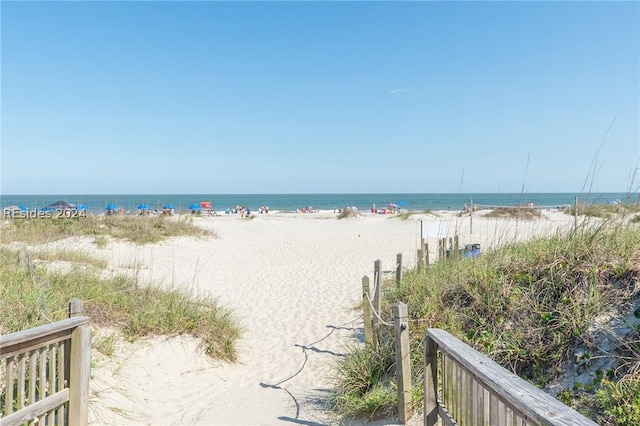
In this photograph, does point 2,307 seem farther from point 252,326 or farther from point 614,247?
point 614,247

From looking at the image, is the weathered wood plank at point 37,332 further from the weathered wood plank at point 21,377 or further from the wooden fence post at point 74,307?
the wooden fence post at point 74,307

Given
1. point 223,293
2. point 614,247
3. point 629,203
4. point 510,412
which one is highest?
point 629,203

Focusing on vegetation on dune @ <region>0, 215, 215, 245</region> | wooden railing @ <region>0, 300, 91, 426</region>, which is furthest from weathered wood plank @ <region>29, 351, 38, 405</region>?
vegetation on dune @ <region>0, 215, 215, 245</region>

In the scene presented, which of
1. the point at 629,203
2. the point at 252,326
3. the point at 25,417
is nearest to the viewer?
the point at 25,417

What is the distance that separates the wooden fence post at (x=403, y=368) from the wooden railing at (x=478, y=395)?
0.62 metres

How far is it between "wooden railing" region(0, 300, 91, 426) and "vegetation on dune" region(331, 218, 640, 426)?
242 cm

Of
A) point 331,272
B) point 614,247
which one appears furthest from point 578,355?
point 331,272

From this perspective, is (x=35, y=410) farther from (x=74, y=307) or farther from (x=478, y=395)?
(x=478, y=395)

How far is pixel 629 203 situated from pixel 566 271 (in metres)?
1.46

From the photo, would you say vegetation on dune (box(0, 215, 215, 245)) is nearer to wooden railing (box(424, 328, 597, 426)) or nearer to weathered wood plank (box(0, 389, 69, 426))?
weathered wood plank (box(0, 389, 69, 426))

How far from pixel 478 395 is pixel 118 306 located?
5.21 metres

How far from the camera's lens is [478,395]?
83.7 inches

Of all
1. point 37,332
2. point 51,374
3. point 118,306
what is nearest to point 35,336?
point 37,332

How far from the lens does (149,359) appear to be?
523cm
